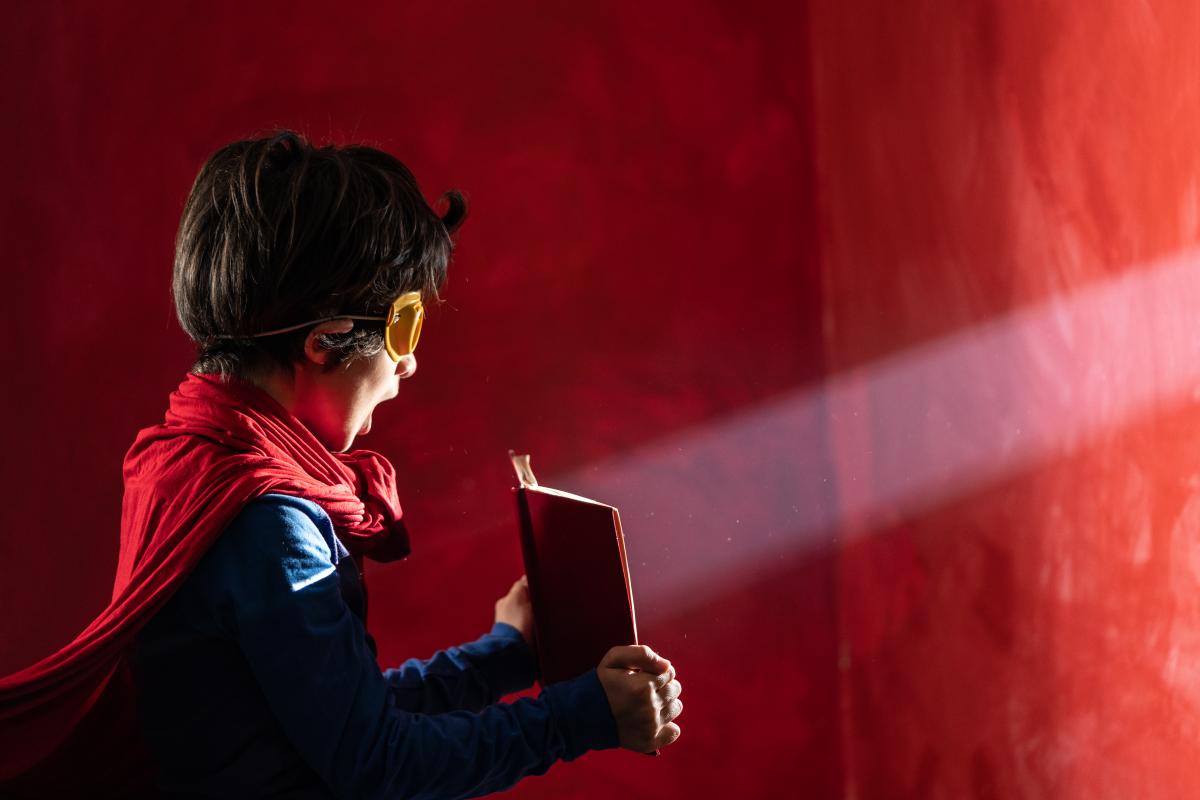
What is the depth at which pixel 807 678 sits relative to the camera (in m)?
1.57

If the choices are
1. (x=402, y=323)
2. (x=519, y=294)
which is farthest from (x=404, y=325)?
(x=519, y=294)

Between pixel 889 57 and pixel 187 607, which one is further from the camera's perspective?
pixel 889 57

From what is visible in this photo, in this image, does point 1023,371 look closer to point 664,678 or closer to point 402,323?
point 664,678

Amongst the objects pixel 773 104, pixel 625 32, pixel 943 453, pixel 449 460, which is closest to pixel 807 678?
pixel 943 453

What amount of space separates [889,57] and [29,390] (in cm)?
124

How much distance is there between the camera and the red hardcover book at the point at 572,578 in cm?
99

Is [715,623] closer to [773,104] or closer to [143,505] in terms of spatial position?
[773,104]

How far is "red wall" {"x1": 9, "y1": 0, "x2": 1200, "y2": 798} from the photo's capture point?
4.90 feet

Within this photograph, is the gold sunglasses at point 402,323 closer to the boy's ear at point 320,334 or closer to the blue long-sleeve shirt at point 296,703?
the boy's ear at point 320,334

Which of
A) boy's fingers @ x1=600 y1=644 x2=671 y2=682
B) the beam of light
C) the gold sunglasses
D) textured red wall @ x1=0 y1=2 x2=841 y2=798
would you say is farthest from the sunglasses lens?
the beam of light

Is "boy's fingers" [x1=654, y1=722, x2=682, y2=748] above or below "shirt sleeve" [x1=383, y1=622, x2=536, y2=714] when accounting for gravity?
above

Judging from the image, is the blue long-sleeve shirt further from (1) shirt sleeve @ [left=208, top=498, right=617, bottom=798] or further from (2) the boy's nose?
(2) the boy's nose

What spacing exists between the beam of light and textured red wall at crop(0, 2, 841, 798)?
17mm

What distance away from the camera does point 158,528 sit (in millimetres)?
907
